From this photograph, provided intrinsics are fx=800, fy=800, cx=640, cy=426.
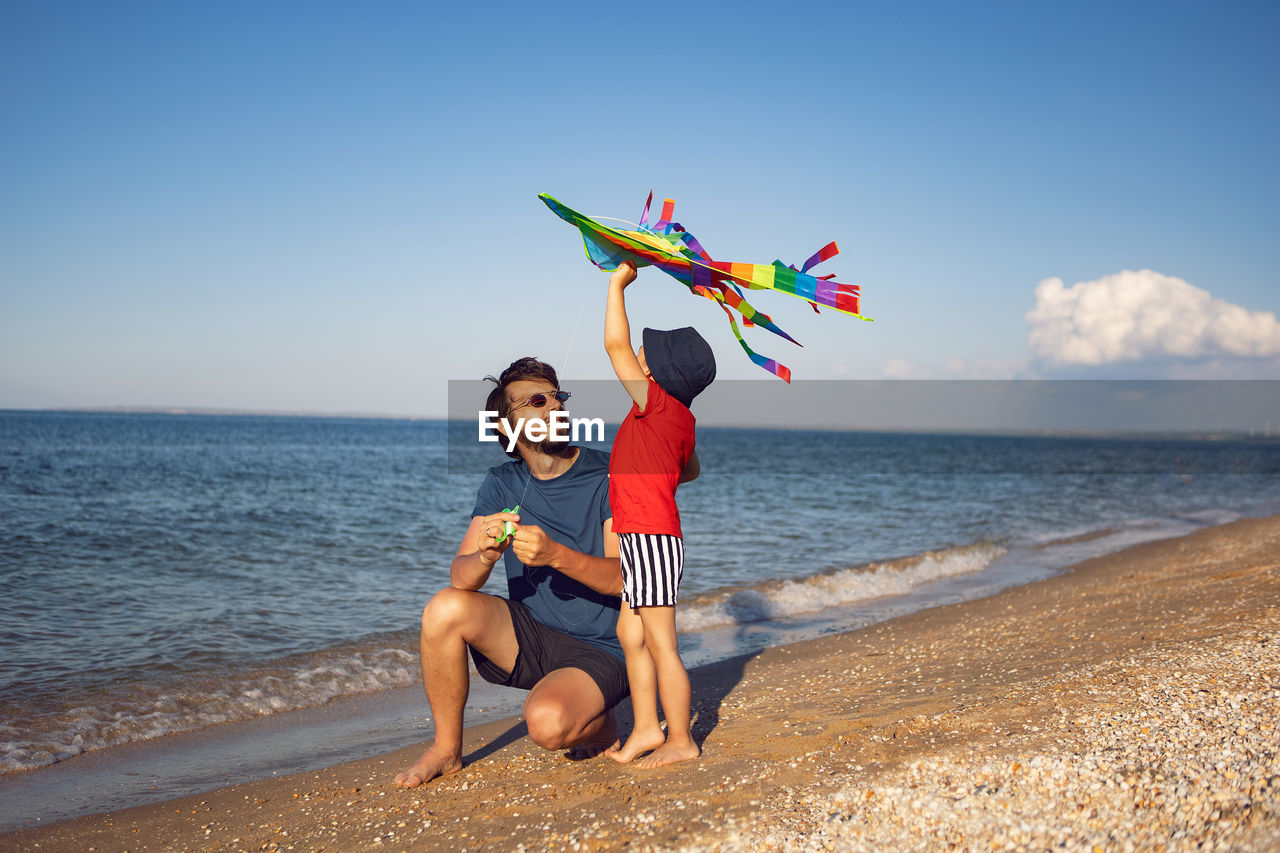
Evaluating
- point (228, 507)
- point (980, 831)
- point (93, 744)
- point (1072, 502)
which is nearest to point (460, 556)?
point (980, 831)

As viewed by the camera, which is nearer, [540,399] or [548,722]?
[548,722]

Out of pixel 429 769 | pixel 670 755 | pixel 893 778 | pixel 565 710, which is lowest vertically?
pixel 429 769

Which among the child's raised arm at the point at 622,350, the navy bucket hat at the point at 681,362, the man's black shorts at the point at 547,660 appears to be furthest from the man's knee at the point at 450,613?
the navy bucket hat at the point at 681,362

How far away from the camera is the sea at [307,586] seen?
15.6ft

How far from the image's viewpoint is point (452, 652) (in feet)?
10.0

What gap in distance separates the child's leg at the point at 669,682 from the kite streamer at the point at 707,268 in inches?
41.7

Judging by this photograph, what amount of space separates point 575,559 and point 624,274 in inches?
44.3

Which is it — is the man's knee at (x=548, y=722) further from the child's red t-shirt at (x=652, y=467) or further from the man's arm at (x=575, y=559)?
the child's red t-shirt at (x=652, y=467)

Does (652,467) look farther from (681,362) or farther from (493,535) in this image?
(493,535)

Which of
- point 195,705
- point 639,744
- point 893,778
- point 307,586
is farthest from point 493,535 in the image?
point 307,586

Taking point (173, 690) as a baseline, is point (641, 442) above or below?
above

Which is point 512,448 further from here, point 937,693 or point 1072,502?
point 1072,502

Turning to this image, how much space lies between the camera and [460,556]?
317 cm

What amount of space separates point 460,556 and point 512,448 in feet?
1.71
